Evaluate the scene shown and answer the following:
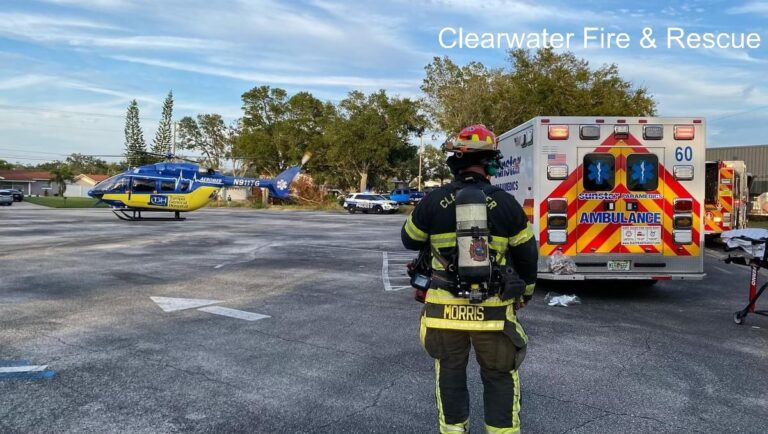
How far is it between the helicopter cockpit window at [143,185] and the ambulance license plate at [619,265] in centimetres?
2432

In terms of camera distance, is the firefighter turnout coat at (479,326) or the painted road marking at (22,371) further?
the painted road marking at (22,371)

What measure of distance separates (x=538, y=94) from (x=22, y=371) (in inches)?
1338

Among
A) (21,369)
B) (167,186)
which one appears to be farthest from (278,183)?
(21,369)

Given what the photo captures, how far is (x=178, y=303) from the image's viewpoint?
7.73 meters

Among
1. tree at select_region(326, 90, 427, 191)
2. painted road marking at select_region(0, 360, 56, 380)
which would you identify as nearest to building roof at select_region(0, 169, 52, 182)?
tree at select_region(326, 90, 427, 191)

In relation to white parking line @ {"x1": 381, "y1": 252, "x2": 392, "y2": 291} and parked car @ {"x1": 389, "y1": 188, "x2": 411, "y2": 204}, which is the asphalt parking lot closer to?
white parking line @ {"x1": 381, "y1": 252, "x2": 392, "y2": 291}

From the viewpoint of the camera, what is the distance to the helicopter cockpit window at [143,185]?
27188mm

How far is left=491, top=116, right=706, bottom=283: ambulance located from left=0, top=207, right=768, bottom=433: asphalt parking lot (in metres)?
0.74

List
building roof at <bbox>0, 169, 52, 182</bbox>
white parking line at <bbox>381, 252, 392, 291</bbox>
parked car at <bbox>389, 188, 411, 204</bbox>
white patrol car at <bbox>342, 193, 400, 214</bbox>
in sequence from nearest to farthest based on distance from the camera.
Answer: white parking line at <bbox>381, 252, 392, 291</bbox>, white patrol car at <bbox>342, 193, 400, 214</bbox>, parked car at <bbox>389, 188, 411, 204</bbox>, building roof at <bbox>0, 169, 52, 182</bbox>

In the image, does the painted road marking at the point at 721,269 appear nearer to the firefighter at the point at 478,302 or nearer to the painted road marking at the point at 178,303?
the painted road marking at the point at 178,303

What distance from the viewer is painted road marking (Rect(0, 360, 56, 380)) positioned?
14.9 ft

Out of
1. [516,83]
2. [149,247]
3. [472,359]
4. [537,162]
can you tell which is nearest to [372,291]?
[537,162]

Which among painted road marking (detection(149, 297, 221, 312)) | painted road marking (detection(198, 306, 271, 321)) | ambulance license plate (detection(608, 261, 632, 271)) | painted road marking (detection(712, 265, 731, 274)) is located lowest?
painted road marking (detection(712, 265, 731, 274))


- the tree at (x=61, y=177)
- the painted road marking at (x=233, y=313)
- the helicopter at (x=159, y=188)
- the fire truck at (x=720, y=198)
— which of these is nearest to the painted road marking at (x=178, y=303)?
the painted road marking at (x=233, y=313)
